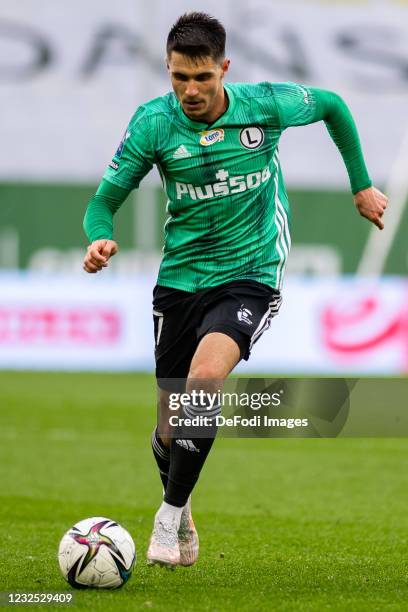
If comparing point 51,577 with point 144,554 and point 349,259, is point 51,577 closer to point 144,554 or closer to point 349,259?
point 144,554

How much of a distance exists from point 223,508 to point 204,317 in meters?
2.77

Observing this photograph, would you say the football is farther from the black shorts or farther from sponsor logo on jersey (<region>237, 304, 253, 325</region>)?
sponsor logo on jersey (<region>237, 304, 253, 325</region>)

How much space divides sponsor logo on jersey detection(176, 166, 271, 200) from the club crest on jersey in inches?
5.5

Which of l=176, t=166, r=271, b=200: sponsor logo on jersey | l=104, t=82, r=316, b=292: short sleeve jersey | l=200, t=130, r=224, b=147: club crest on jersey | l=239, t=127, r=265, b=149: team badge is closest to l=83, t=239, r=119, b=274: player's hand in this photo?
l=104, t=82, r=316, b=292: short sleeve jersey

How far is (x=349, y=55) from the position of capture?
25.8m

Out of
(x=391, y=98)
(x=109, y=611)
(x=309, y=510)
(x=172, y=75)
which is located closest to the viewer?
(x=109, y=611)

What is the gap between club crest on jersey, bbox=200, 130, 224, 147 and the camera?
5492 millimetres

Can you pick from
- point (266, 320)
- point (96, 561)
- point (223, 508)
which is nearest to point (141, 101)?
point (223, 508)

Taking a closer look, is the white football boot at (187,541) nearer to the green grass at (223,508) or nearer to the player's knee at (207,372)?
the green grass at (223,508)

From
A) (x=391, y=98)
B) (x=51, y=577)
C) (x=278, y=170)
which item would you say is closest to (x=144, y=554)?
(x=51, y=577)

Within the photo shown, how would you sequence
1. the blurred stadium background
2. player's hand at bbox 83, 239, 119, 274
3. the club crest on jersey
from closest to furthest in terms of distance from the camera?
player's hand at bbox 83, 239, 119, 274 < the club crest on jersey < the blurred stadium background

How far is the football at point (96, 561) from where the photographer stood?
5.14 m

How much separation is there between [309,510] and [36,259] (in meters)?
16.0

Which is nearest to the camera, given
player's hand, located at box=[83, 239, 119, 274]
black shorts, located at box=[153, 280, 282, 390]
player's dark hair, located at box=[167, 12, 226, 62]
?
player's hand, located at box=[83, 239, 119, 274]
